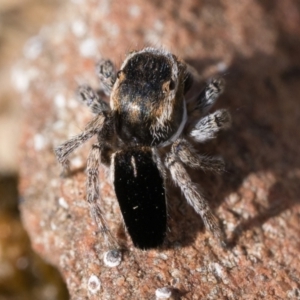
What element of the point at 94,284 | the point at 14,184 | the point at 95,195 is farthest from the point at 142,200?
the point at 14,184

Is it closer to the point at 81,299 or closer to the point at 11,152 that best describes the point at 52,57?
the point at 11,152

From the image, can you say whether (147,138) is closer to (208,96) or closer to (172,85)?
(172,85)

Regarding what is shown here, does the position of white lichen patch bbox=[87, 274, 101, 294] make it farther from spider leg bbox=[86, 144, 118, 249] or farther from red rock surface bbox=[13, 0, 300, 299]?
spider leg bbox=[86, 144, 118, 249]

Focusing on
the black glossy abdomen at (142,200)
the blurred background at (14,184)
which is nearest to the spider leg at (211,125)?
the black glossy abdomen at (142,200)

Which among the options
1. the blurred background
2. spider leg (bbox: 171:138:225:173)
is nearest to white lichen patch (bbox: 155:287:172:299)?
spider leg (bbox: 171:138:225:173)

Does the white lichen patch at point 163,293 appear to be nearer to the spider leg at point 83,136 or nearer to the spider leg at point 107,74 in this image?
the spider leg at point 83,136

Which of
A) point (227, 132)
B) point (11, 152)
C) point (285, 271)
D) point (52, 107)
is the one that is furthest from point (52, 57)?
point (285, 271)

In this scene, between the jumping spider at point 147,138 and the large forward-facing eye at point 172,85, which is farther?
the large forward-facing eye at point 172,85
